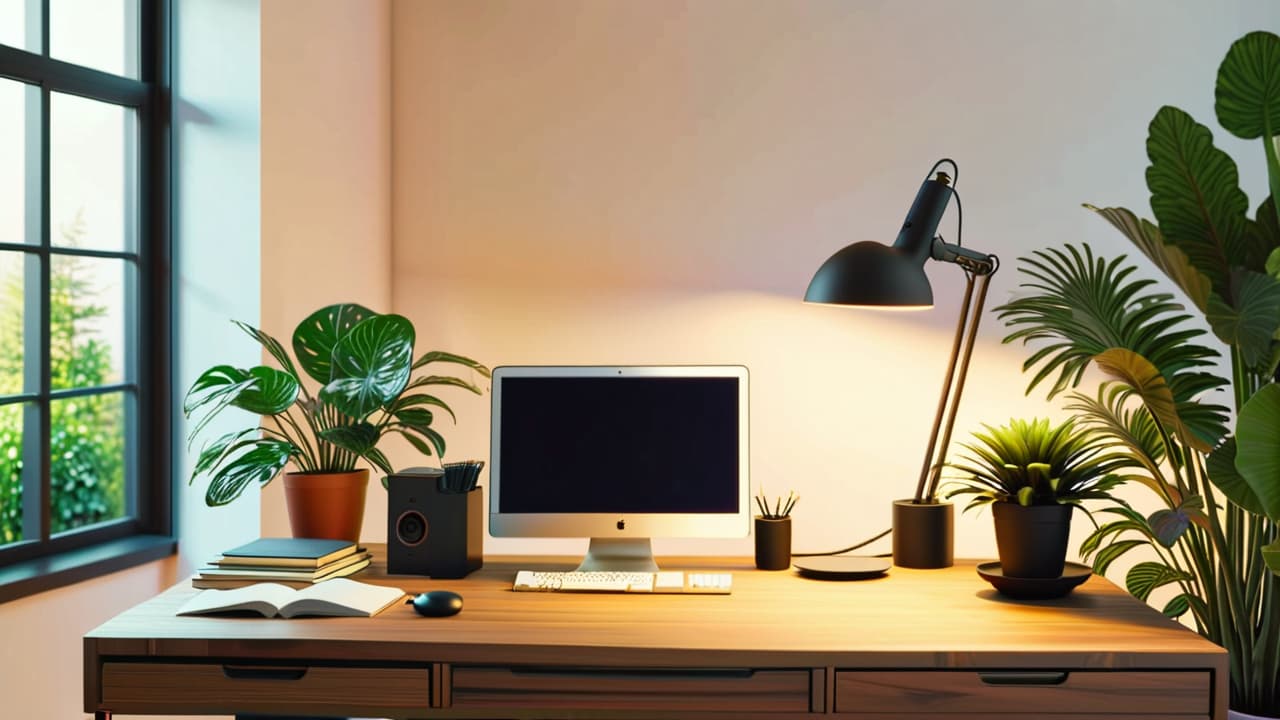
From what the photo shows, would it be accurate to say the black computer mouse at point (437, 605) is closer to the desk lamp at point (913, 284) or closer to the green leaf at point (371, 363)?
the green leaf at point (371, 363)

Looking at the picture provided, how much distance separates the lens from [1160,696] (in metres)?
1.78

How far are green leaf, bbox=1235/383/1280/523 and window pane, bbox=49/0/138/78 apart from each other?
2.75 metres

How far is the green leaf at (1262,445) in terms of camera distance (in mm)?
2027

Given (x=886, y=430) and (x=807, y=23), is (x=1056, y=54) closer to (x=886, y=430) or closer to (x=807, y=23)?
(x=807, y=23)

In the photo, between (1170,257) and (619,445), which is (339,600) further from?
(1170,257)

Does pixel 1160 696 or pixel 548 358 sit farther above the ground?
pixel 548 358

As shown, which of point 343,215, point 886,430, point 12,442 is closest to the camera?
point 12,442

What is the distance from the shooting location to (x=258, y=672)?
188 centimetres

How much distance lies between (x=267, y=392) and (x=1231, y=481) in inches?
79.0

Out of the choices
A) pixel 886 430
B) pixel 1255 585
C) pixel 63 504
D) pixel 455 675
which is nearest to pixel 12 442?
pixel 63 504

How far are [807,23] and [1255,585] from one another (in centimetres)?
202

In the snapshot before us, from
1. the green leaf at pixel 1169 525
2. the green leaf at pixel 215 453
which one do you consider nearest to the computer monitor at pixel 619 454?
the green leaf at pixel 215 453

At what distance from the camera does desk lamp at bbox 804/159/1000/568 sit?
7.30ft

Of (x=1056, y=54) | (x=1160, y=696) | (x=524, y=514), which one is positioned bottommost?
(x=1160, y=696)
